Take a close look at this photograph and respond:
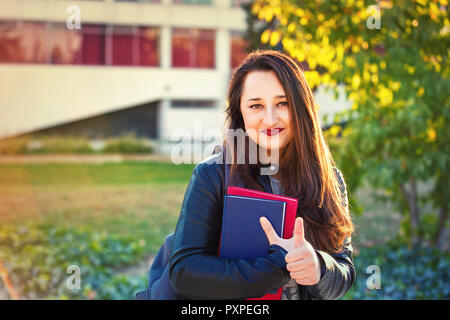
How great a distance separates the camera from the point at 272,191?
1.74m

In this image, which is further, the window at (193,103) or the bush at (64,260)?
the window at (193,103)

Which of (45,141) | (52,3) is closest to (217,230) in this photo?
(45,141)

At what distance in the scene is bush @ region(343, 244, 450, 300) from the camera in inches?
163

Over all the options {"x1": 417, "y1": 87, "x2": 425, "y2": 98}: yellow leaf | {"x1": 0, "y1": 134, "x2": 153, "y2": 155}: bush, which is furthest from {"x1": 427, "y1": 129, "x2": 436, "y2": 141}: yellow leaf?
{"x1": 0, "y1": 134, "x2": 153, "y2": 155}: bush

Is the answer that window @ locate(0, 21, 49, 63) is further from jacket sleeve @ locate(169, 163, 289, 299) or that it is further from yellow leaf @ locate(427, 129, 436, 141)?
jacket sleeve @ locate(169, 163, 289, 299)

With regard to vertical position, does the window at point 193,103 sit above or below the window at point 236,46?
below

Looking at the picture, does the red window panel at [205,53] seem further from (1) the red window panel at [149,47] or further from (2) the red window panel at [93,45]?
(2) the red window panel at [93,45]

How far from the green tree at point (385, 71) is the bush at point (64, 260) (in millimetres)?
2674

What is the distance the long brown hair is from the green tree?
2814mm

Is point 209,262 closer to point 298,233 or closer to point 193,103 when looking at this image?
point 298,233

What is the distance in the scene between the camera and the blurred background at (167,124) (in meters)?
4.44

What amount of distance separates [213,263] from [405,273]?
3.63 metres

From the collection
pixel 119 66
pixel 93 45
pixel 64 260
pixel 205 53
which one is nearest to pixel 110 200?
pixel 64 260

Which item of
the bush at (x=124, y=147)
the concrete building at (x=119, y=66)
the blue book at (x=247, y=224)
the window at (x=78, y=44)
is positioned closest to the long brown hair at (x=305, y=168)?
the blue book at (x=247, y=224)
